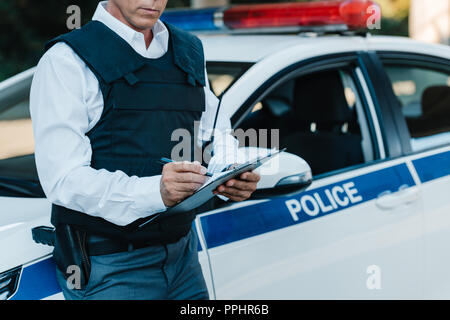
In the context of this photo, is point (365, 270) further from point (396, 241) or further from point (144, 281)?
point (144, 281)

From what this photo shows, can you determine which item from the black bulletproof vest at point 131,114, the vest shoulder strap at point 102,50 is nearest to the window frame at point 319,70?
the black bulletproof vest at point 131,114

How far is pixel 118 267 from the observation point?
1.49 m

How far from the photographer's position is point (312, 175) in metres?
2.41

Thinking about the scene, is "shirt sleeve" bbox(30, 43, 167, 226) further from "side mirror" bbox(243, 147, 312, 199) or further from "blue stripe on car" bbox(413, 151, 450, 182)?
"blue stripe on car" bbox(413, 151, 450, 182)

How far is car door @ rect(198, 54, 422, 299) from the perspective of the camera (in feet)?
6.28

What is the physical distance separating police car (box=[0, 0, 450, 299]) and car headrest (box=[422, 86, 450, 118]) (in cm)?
14

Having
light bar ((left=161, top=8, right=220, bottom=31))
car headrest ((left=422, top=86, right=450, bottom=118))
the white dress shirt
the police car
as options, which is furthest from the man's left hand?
car headrest ((left=422, top=86, right=450, bottom=118))

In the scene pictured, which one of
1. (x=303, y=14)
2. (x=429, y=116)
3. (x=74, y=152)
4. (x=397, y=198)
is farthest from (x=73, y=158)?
(x=429, y=116)

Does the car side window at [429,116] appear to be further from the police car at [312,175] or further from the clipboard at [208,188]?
the clipboard at [208,188]

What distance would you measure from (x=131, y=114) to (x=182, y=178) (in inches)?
10.2

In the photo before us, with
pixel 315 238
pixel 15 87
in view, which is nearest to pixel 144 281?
pixel 315 238

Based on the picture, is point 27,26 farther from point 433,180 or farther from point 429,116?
point 433,180

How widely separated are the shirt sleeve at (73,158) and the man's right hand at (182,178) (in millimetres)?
52

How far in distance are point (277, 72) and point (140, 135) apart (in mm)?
828
